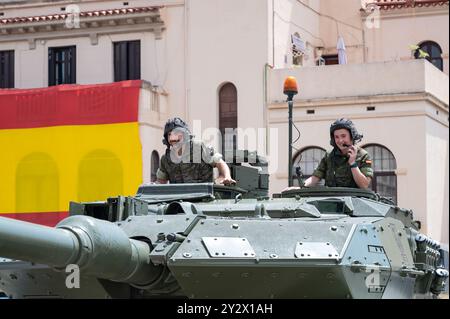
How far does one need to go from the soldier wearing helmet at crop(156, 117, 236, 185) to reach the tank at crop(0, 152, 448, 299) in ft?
3.68

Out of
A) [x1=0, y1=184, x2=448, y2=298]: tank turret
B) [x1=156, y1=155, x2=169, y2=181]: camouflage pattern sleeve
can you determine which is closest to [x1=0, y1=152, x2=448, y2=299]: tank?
[x1=0, y1=184, x2=448, y2=298]: tank turret

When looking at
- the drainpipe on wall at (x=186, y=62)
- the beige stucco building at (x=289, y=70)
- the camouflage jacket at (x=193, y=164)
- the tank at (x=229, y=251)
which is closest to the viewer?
the tank at (x=229, y=251)

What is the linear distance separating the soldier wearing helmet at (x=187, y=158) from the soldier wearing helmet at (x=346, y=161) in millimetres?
927

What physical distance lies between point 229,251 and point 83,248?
1526 millimetres

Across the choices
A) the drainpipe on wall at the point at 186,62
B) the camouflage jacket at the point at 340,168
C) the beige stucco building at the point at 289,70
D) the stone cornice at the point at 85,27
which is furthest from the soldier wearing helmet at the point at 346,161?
the drainpipe on wall at the point at 186,62

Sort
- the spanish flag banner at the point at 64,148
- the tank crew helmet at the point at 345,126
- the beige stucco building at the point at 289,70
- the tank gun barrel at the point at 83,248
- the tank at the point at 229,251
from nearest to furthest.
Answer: the tank gun barrel at the point at 83,248
the tank at the point at 229,251
the tank crew helmet at the point at 345,126
the spanish flag banner at the point at 64,148
the beige stucco building at the point at 289,70

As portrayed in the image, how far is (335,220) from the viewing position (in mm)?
10852

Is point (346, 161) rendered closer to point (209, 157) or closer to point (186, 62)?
point (209, 157)

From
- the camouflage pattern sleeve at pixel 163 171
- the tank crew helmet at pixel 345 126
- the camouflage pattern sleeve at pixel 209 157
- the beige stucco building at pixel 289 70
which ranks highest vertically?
the beige stucco building at pixel 289 70

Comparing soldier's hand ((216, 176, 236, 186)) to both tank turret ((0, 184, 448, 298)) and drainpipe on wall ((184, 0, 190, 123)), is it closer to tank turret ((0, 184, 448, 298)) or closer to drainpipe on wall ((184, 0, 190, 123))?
tank turret ((0, 184, 448, 298))

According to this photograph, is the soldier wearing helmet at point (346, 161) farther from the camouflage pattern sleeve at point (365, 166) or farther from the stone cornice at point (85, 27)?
the stone cornice at point (85, 27)

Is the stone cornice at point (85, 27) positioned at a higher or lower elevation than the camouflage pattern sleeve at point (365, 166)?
higher

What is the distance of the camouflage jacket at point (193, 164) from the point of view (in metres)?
12.8

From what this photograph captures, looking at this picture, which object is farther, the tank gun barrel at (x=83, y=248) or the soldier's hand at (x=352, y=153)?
the soldier's hand at (x=352, y=153)
